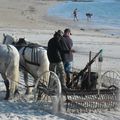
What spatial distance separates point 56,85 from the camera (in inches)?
442

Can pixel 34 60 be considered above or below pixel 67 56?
below

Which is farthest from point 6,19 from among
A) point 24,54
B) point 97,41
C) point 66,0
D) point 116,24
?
point 66,0

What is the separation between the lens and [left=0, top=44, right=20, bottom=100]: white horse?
11.9 m

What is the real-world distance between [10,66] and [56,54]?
1154 millimetres

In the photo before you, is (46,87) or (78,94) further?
(46,87)

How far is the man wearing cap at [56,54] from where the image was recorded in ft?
39.1

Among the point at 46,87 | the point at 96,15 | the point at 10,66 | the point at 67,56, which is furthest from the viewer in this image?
the point at 96,15

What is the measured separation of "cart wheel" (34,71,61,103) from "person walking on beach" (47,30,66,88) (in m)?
0.37

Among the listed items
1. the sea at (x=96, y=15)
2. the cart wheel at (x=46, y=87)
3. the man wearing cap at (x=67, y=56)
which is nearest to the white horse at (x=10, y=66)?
the cart wheel at (x=46, y=87)

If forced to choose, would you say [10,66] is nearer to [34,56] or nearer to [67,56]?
[34,56]

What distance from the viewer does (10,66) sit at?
1190 cm

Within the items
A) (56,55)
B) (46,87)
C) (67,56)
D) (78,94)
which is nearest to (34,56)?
(56,55)

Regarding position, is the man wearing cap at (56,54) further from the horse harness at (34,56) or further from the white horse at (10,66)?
the white horse at (10,66)

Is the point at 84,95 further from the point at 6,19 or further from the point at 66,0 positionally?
the point at 66,0
